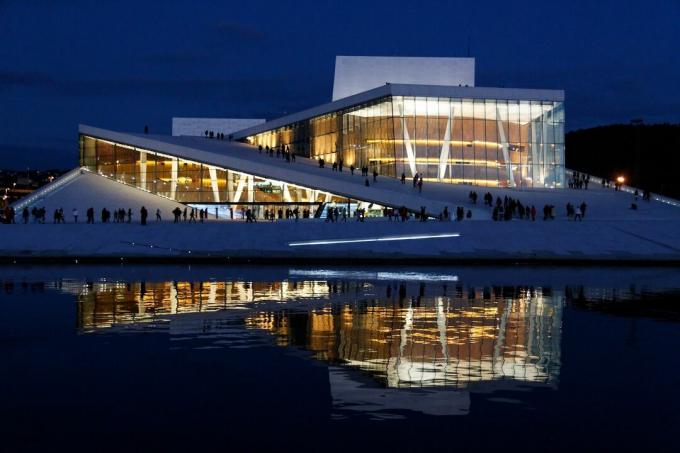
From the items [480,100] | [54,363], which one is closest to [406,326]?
[54,363]

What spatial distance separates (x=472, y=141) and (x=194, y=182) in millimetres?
11509

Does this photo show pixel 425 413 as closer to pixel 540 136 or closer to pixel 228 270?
pixel 228 270

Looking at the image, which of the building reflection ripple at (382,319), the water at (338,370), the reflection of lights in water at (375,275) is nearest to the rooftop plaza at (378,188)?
the reflection of lights in water at (375,275)

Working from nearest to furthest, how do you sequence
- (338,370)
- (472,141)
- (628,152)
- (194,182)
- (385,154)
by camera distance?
(338,370) → (472,141) → (385,154) → (194,182) → (628,152)

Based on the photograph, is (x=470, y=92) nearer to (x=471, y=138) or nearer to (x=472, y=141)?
(x=471, y=138)

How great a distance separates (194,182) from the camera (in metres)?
39.7

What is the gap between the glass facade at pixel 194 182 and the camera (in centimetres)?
3650

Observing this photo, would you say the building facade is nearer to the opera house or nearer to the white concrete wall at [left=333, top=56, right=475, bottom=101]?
the opera house

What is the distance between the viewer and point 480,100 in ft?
121

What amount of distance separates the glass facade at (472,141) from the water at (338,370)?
23436mm

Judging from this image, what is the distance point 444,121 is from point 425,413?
32360 millimetres

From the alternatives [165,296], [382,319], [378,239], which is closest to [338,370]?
[382,319]

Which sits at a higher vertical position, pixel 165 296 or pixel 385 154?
pixel 385 154

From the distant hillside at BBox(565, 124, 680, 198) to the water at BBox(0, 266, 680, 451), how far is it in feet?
174
